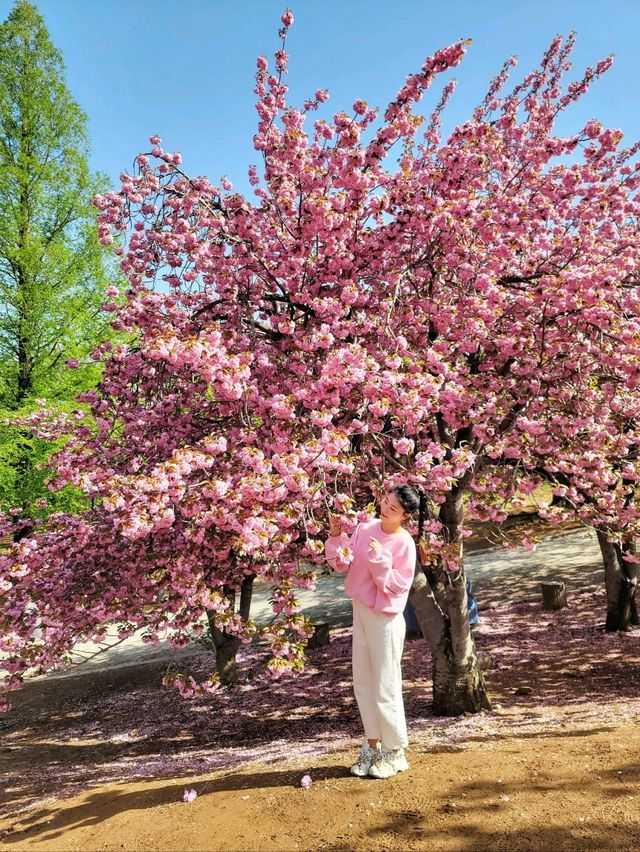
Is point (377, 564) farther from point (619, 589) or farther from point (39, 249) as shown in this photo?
point (39, 249)

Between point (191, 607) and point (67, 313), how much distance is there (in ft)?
35.2

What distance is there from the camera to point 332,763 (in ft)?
15.6

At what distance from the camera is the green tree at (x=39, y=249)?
13.9 metres

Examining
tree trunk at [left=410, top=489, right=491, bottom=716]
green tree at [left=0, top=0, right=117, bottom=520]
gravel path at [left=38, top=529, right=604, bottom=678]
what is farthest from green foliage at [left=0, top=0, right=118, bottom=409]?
tree trunk at [left=410, top=489, right=491, bottom=716]

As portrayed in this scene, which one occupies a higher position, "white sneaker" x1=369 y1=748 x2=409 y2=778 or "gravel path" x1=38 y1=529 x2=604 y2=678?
"white sneaker" x1=369 y1=748 x2=409 y2=778

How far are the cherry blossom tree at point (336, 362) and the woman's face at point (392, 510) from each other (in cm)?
65

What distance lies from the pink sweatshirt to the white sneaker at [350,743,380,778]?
1058 mm

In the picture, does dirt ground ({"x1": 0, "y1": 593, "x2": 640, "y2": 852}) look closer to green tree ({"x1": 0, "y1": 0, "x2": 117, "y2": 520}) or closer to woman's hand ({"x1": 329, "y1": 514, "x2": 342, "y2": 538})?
woman's hand ({"x1": 329, "y1": 514, "x2": 342, "y2": 538})

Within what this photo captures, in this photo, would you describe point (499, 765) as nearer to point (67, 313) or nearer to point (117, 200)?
point (117, 200)

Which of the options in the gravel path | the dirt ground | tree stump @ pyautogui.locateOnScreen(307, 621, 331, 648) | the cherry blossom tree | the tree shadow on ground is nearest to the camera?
the dirt ground

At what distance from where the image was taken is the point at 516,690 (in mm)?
7906

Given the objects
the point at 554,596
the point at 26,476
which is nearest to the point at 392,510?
the point at 554,596

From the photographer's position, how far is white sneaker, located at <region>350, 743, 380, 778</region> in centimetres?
431

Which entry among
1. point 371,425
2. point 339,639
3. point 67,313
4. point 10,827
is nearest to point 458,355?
point 371,425
